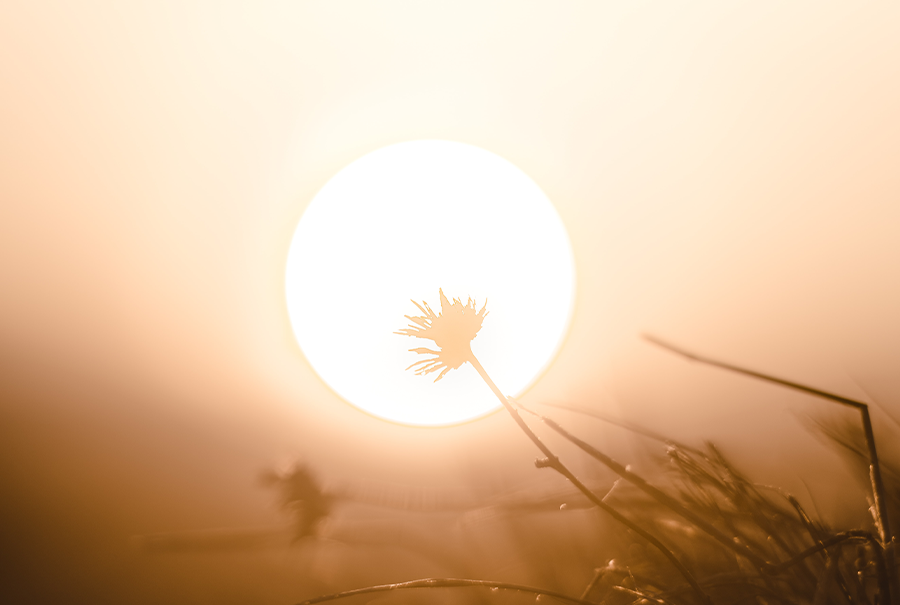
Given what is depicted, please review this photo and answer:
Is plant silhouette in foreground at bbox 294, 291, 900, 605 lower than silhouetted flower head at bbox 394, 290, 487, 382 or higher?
lower

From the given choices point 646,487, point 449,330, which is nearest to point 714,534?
point 646,487

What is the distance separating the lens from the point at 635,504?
11.1 inches

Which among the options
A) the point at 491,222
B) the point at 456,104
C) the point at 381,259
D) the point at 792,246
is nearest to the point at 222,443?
the point at 381,259

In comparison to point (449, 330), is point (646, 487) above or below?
below

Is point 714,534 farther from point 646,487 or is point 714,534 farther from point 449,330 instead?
point 449,330

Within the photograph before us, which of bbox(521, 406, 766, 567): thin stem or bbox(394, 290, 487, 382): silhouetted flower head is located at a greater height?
bbox(394, 290, 487, 382): silhouetted flower head

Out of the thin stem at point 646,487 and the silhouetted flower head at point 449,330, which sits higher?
the silhouetted flower head at point 449,330

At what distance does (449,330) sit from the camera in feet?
0.81

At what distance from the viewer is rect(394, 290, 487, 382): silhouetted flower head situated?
0.80 feet

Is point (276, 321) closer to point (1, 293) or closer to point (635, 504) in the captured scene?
point (1, 293)

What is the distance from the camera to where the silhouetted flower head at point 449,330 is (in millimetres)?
243

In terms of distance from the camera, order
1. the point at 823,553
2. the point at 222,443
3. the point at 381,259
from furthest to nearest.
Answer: the point at 222,443
the point at 381,259
the point at 823,553

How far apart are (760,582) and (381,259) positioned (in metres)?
0.40

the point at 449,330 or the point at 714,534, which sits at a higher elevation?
the point at 449,330
